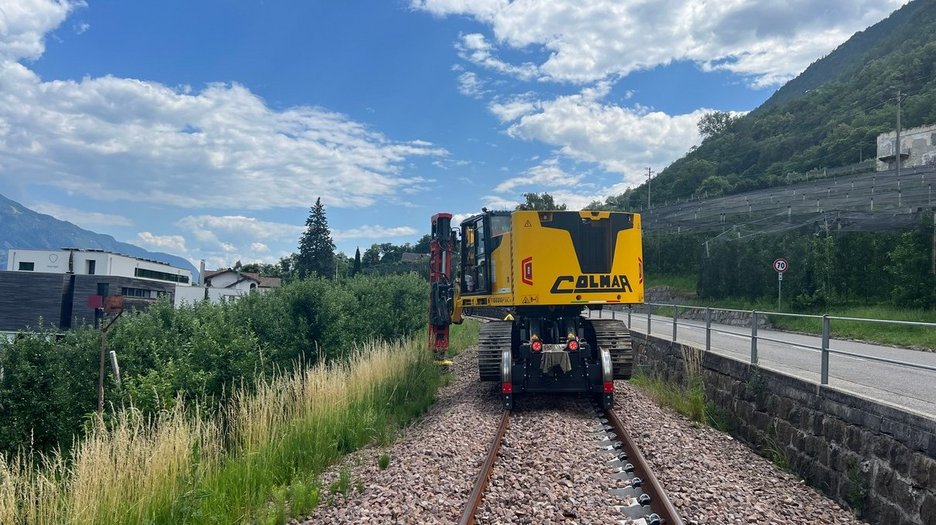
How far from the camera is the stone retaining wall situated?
5.13 metres

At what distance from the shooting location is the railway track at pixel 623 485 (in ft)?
17.0

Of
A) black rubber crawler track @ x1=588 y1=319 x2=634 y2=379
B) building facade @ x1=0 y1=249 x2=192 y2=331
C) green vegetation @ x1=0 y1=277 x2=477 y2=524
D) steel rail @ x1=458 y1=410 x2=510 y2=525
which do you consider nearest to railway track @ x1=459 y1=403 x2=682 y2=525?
steel rail @ x1=458 y1=410 x2=510 y2=525

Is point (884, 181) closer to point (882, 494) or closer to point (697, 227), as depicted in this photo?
point (697, 227)

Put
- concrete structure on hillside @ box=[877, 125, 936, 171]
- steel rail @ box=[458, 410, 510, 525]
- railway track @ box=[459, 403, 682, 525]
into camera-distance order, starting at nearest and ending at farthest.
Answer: steel rail @ box=[458, 410, 510, 525], railway track @ box=[459, 403, 682, 525], concrete structure on hillside @ box=[877, 125, 936, 171]

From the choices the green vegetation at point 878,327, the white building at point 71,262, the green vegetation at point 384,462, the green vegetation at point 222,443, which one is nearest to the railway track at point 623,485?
the green vegetation at point 384,462

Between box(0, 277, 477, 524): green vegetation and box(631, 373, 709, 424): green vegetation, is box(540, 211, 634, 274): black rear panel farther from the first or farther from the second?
box(0, 277, 477, 524): green vegetation

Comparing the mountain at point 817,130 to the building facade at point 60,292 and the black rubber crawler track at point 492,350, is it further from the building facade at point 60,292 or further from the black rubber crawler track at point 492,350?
the black rubber crawler track at point 492,350

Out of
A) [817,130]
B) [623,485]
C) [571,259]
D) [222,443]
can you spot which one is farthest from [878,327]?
[817,130]

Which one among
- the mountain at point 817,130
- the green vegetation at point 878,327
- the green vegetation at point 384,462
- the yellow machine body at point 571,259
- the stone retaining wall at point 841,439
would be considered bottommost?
the green vegetation at point 384,462

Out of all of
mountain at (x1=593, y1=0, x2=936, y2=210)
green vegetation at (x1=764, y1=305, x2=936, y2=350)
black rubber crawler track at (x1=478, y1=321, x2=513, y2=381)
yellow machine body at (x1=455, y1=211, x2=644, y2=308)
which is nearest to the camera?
black rubber crawler track at (x1=478, y1=321, x2=513, y2=381)

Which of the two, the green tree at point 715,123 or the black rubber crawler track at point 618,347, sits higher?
the green tree at point 715,123

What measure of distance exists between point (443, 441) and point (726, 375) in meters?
4.94

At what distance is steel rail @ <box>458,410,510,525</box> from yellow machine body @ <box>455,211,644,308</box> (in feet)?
9.03

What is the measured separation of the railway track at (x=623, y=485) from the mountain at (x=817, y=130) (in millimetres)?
53847
